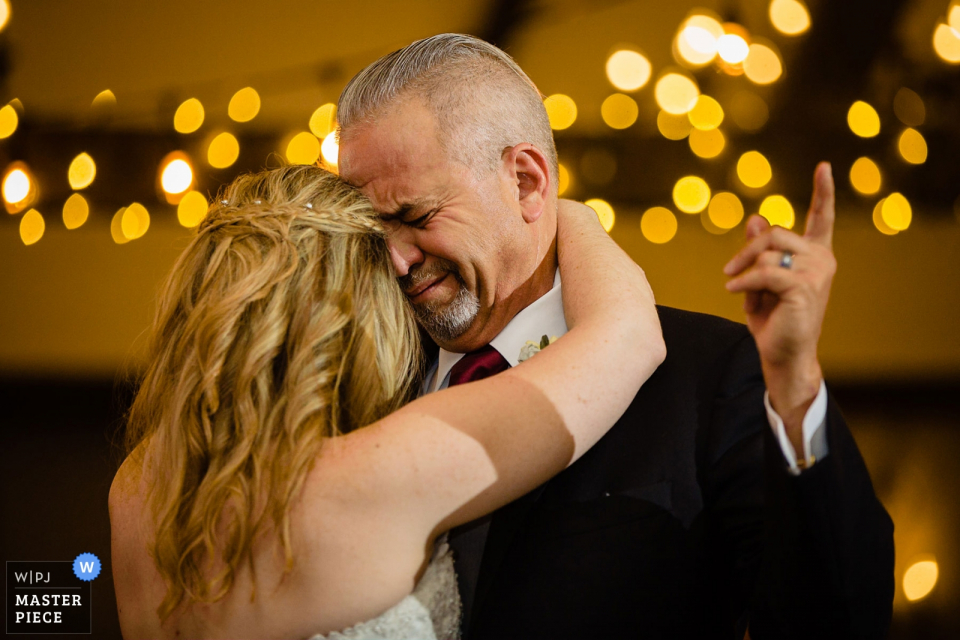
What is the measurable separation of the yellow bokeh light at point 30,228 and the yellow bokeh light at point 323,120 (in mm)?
1284

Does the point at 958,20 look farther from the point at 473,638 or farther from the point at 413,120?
the point at 473,638

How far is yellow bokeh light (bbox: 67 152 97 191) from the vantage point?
133 inches

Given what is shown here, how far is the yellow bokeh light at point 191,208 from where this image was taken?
11.2 feet

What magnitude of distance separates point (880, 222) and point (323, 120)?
247 cm

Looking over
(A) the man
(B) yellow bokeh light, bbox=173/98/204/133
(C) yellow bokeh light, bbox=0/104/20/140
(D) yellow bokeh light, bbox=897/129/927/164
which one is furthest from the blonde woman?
(C) yellow bokeh light, bbox=0/104/20/140

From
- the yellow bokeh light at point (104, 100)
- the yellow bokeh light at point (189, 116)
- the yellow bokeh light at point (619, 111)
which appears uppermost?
the yellow bokeh light at point (104, 100)

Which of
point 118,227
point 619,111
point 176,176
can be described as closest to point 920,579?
point 619,111

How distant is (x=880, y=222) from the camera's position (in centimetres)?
335

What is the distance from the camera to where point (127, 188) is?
3.41 metres

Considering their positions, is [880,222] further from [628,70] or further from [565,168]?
[565,168]

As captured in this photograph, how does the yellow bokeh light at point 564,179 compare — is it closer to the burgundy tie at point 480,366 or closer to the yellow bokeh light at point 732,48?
the yellow bokeh light at point 732,48

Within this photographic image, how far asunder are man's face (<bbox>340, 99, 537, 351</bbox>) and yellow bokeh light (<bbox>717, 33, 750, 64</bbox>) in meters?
2.05

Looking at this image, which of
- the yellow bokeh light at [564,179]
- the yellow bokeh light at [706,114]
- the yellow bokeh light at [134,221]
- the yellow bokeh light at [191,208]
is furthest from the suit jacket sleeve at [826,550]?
the yellow bokeh light at [134,221]

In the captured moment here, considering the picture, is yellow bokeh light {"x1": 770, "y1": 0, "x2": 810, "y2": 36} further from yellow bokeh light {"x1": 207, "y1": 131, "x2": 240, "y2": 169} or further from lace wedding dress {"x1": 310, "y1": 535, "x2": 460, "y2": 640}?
lace wedding dress {"x1": 310, "y1": 535, "x2": 460, "y2": 640}
